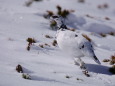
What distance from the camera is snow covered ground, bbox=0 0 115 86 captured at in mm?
5945

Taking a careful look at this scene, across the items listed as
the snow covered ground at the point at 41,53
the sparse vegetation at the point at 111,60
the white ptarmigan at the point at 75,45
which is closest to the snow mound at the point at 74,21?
the snow covered ground at the point at 41,53

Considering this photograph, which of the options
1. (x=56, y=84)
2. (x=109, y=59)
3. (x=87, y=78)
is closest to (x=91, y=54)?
(x=87, y=78)

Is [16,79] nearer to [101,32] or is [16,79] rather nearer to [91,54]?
[91,54]

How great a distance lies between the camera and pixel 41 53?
757 cm

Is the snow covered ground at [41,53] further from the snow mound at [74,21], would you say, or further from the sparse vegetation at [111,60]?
the sparse vegetation at [111,60]

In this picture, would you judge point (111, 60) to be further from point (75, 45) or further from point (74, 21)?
point (74, 21)

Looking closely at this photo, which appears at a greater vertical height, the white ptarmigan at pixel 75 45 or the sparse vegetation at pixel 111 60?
the white ptarmigan at pixel 75 45

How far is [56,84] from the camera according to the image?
18.6 ft

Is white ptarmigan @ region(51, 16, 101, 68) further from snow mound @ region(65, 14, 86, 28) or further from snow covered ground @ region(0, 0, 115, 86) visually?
snow mound @ region(65, 14, 86, 28)

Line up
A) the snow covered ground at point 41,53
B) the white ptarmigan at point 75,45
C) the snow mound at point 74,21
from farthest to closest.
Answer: the snow mound at point 74,21 < the white ptarmigan at point 75,45 < the snow covered ground at point 41,53

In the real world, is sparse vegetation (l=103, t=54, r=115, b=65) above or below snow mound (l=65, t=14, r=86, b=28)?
below

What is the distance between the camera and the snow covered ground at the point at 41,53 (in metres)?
5.95

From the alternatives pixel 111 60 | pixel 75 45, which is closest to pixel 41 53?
pixel 75 45

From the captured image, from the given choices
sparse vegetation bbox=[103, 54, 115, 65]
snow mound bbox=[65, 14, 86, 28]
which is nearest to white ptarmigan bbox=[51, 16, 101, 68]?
sparse vegetation bbox=[103, 54, 115, 65]
